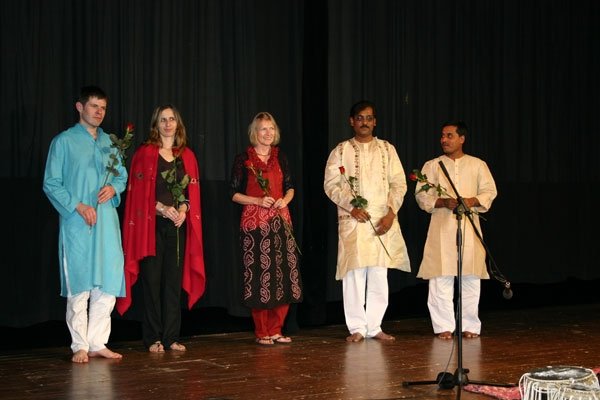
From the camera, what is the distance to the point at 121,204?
668 cm

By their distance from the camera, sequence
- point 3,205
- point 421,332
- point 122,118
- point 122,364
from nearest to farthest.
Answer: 1. point 122,364
2. point 3,205
3. point 122,118
4. point 421,332

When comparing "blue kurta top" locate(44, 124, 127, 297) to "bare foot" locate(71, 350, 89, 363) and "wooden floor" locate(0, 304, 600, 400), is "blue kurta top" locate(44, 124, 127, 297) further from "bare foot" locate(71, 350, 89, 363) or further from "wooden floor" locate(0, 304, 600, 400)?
"wooden floor" locate(0, 304, 600, 400)

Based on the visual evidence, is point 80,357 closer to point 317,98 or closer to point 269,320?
point 269,320

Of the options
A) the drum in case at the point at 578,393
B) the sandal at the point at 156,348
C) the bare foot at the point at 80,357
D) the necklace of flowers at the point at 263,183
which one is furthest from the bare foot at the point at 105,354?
the drum in case at the point at 578,393

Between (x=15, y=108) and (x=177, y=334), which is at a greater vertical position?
(x=15, y=108)

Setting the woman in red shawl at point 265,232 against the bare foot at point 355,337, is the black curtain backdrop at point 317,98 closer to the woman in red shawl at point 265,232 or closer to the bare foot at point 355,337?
the woman in red shawl at point 265,232

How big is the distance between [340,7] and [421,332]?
8.66 feet

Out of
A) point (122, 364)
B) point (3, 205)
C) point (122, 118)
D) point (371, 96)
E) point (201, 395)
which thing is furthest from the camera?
point (371, 96)

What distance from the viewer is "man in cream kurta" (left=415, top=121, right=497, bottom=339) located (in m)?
6.90

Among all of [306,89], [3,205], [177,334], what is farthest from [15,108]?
[306,89]

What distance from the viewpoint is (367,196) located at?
6.76m

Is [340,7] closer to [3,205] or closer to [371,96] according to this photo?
[371,96]

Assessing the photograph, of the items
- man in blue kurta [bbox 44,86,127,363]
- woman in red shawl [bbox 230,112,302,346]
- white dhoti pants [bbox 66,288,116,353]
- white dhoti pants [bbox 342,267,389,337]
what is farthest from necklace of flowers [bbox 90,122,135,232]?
white dhoti pants [bbox 342,267,389,337]

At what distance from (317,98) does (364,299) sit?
1697 millimetres
